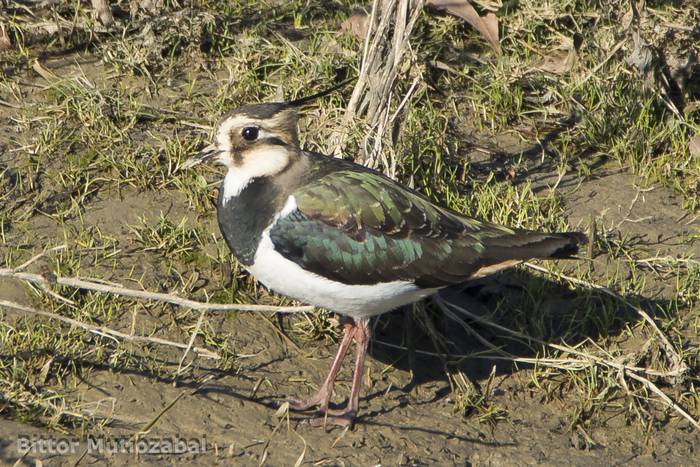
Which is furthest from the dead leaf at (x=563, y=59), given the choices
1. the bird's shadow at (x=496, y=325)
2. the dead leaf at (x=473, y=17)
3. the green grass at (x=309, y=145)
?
the bird's shadow at (x=496, y=325)

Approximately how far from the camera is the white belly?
5367 millimetres

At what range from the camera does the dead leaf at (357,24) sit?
751 cm

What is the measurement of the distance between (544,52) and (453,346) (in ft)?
8.27

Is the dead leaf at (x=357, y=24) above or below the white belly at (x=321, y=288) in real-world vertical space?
above

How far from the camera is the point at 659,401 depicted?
237 inches

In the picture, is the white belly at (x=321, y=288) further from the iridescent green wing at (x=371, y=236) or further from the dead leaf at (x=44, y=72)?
the dead leaf at (x=44, y=72)

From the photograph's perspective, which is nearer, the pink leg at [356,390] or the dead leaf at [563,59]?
the pink leg at [356,390]

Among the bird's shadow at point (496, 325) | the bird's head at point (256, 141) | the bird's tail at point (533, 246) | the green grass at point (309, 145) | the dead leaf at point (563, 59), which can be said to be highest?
the bird's head at point (256, 141)

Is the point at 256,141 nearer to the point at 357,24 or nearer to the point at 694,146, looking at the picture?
the point at 357,24

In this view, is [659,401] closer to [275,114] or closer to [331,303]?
[331,303]

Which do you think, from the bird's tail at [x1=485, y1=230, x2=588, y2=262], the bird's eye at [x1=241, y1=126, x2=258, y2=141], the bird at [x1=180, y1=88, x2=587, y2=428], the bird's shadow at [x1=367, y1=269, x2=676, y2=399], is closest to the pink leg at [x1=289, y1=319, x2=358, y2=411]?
the bird at [x1=180, y1=88, x2=587, y2=428]

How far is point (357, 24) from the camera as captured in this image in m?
7.56

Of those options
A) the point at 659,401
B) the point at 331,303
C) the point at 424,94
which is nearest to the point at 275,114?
the point at 331,303

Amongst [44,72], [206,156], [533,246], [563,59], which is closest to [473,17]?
[563,59]
